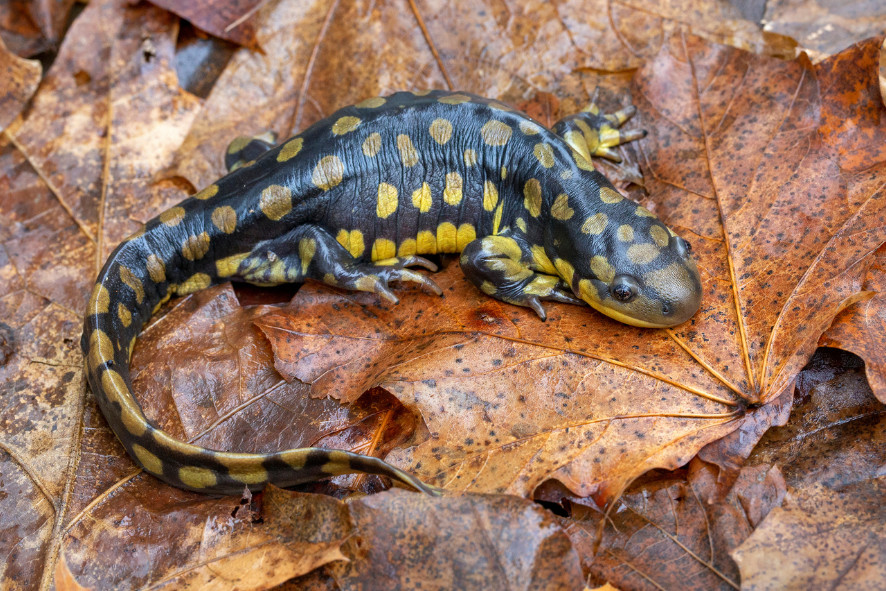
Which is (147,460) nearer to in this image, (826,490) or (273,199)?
(273,199)

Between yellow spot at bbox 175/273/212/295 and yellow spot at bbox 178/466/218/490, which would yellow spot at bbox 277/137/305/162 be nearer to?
yellow spot at bbox 175/273/212/295

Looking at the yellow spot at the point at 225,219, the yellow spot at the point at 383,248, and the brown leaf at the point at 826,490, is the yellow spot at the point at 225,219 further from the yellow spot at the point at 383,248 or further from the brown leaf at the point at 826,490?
the brown leaf at the point at 826,490

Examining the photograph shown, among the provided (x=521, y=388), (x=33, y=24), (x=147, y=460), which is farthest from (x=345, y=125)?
(x=33, y=24)

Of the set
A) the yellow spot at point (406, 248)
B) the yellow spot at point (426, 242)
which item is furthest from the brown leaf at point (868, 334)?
the yellow spot at point (406, 248)

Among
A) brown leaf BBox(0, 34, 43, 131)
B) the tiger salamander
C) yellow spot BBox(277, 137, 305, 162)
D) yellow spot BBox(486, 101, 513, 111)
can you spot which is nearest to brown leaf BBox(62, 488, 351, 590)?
the tiger salamander

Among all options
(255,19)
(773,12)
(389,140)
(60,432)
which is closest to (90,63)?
(255,19)
